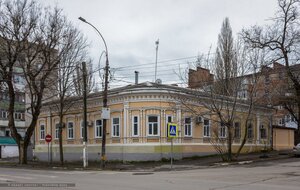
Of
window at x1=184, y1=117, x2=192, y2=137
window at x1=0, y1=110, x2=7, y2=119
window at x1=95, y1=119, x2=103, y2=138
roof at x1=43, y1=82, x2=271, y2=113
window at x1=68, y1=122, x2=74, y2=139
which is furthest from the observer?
window at x1=0, y1=110, x2=7, y2=119

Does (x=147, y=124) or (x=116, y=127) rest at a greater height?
(x=147, y=124)

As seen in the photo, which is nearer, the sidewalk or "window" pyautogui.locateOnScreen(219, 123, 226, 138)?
the sidewalk

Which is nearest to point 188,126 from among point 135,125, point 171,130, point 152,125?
point 152,125

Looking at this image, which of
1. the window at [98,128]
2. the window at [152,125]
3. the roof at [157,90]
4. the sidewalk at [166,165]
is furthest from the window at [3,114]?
the window at [152,125]

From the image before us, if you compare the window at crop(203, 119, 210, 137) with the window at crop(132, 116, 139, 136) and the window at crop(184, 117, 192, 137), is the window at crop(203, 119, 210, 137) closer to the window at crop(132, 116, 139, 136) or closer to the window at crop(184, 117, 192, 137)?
the window at crop(184, 117, 192, 137)

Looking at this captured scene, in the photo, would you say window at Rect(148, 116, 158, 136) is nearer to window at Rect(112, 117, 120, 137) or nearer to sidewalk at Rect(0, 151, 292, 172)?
sidewalk at Rect(0, 151, 292, 172)

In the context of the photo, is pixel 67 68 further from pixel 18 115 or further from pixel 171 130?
pixel 18 115

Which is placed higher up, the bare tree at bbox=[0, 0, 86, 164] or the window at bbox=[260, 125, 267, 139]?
the bare tree at bbox=[0, 0, 86, 164]

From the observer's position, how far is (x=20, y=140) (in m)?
39.9

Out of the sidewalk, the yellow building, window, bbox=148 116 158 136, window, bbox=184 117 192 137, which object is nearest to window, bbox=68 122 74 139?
the yellow building

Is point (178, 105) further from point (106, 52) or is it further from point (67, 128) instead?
point (67, 128)

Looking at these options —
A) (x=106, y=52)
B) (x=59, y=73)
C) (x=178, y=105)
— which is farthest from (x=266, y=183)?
(x=59, y=73)

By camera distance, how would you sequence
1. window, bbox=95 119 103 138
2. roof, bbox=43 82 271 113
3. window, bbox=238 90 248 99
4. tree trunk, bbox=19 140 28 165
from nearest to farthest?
1. roof, bbox=43 82 271 113
2. window, bbox=238 90 248 99
3. tree trunk, bbox=19 140 28 165
4. window, bbox=95 119 103 138

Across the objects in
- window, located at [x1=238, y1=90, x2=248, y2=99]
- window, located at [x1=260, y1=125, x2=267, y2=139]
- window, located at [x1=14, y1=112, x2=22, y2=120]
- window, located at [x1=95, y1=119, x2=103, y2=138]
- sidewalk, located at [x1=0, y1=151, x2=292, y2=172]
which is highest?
window, located at [x1=238, y1=90, x2=248, y2=99]
